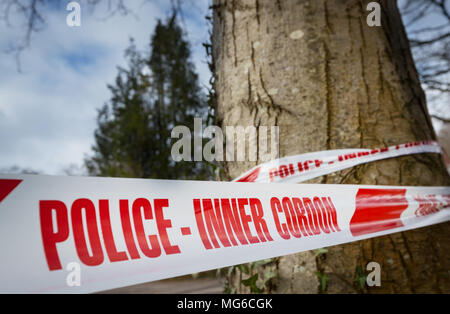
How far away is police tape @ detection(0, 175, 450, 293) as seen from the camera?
92 centimetres

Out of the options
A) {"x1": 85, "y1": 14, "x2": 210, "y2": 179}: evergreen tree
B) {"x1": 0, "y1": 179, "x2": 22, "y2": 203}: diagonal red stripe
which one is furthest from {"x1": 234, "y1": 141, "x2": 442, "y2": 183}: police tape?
{"x1": 85, "y1": 14, "x2": 210, "y2": 179}: evergreen tree

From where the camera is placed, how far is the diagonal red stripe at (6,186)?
92cm

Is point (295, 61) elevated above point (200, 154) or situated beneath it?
elevated above

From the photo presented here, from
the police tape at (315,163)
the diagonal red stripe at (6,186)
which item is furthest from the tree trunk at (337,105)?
the diagonal red stripe at (6,186)

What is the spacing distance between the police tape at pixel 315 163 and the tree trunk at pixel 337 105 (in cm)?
3

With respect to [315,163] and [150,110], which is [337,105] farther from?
[150,110]

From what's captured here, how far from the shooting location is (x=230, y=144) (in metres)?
1.52

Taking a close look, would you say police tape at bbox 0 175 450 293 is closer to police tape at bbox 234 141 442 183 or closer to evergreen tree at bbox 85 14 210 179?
police tape at bbox 234 141 442 183

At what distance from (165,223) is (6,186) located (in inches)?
19.5

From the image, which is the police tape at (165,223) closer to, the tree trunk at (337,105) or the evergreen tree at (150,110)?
the tree trunk at (337,105)

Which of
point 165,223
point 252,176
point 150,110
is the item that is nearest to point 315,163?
point 252,176
